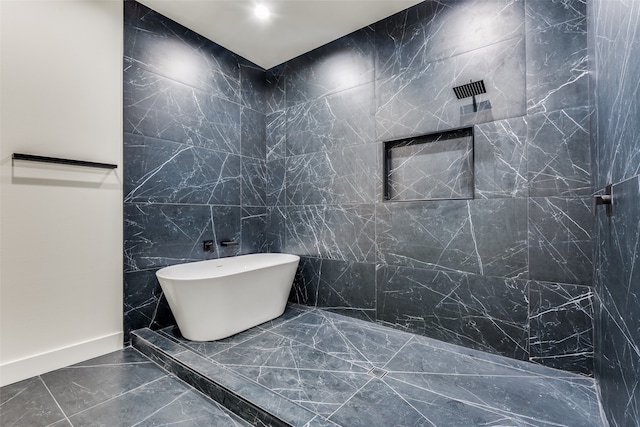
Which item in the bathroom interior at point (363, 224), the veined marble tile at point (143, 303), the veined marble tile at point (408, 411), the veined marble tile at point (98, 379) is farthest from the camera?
the veined marble tile at point (143, 303)

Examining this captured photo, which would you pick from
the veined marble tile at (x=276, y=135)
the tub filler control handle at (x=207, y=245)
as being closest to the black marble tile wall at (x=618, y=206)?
the veined marble tile at (x=276, y=135)

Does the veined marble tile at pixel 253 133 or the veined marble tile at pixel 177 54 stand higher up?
the veined marble tile at pixel 177 54

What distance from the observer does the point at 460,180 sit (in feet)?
6.92

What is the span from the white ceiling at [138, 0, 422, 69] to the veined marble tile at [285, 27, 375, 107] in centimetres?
8

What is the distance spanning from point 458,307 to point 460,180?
2.96 feet

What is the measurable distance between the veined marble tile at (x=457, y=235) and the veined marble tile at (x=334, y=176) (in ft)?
0.90

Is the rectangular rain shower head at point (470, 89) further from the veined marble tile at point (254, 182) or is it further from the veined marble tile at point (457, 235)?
the veined marble tile at point (254, 182)

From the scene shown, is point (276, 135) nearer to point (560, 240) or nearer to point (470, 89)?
point (470, 89)

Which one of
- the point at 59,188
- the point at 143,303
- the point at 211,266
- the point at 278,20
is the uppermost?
the point at 278,20

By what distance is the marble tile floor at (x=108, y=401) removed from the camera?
1386mm

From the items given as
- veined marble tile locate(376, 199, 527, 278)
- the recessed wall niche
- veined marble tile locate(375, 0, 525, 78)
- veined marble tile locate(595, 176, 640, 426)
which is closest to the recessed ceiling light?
veined marble tile locate(375, 0, 525, 78)

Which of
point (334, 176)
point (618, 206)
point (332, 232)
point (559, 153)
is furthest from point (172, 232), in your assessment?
point (559, 153)

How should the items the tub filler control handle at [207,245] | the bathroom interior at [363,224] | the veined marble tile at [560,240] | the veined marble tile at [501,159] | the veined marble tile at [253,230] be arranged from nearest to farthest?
the bathroom interior at [363,224] → the veined marble tile at [560,240] → the veined marble tile at [501,159] → the tub filler control handle at [207,245] → the veined marble tile at [253,230]

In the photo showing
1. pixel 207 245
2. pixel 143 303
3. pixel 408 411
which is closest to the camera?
pixel 408 411
